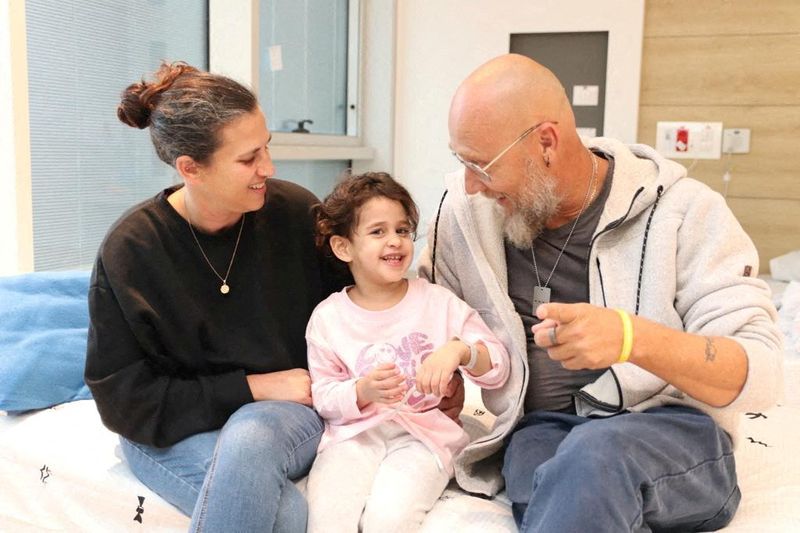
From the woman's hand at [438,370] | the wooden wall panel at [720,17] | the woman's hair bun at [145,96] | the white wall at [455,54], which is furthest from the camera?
the white wall at [455,54]

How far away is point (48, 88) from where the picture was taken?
2.46 meters

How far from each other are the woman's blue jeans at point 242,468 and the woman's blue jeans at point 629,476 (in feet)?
1.29

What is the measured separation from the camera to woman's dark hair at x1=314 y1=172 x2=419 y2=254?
1.65 metres

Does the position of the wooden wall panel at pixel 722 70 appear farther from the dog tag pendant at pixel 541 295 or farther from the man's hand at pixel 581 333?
the man's hand at pixel 581 333

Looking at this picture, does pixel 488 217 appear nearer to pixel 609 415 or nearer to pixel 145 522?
pixel 609 415

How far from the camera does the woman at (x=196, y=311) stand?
5.17ft

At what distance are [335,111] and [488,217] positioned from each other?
282 centimetres

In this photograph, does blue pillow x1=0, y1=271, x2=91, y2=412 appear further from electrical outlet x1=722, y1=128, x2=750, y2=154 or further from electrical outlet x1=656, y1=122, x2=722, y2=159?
electrical outlet x1=722, y1=128, x2=750, y2=154

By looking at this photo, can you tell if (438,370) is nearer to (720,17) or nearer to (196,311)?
(196,311)

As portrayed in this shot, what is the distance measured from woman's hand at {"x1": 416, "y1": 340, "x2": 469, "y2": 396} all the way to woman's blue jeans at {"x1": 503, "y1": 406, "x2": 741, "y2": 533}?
0.21 m

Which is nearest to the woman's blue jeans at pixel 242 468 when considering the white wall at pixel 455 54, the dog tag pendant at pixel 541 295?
the dog tag pendant at pixel 541 295

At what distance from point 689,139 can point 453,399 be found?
2655 millimetres

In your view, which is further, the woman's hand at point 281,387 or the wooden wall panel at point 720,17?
the wooden wall panel at point 720,17

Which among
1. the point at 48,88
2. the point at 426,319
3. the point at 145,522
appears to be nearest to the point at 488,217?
the point at 426,319
